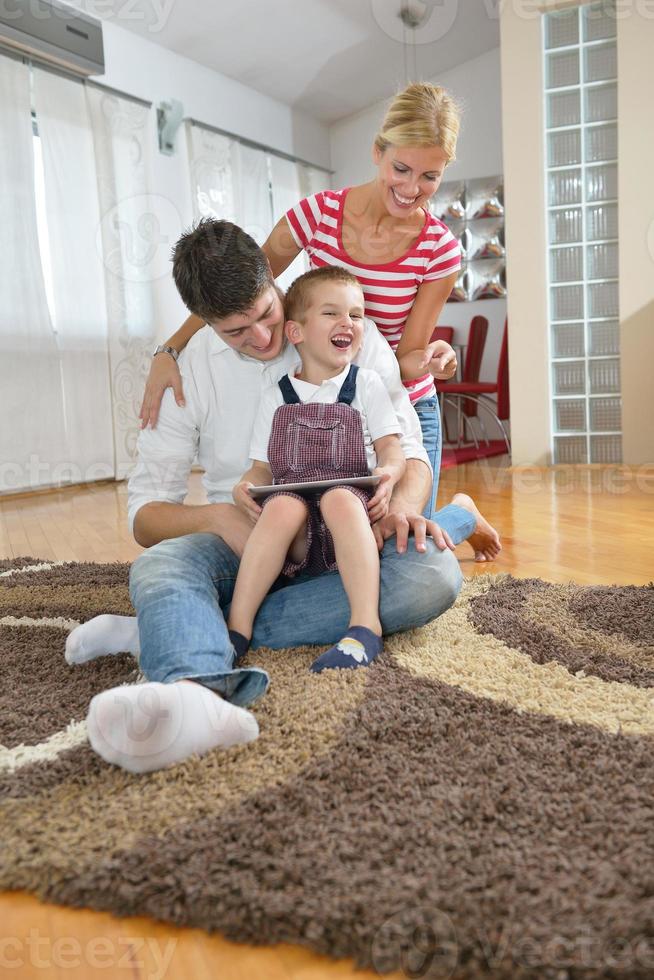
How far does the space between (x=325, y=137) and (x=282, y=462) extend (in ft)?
19.8

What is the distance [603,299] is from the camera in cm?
432

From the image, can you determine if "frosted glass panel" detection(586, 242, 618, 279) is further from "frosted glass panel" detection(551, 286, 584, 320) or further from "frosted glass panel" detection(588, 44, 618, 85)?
"frosted glass panel" detection(588, 44, 618, 85)

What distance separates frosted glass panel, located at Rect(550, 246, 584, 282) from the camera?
4355 mm

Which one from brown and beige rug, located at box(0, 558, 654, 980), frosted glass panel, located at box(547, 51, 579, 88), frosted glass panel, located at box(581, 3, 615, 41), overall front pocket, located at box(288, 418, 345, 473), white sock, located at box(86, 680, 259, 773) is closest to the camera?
brown and beige rug, located at box(0, 558, 654, 980)

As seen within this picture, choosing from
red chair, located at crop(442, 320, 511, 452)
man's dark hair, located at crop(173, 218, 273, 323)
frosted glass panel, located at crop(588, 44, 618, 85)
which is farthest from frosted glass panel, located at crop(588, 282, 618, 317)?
man's dark hair, located at crop(173, 218, 273, 323)

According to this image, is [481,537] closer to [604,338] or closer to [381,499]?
[381,499]

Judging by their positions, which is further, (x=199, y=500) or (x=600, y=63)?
(x=600, y=63)

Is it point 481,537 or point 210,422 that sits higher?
point 210,422

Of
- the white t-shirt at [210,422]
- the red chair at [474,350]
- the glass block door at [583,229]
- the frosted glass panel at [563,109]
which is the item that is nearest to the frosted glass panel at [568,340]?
the glass block door at [583,229]

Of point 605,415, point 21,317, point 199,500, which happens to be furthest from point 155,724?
point 605,415

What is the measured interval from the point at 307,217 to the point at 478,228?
15.9 ft

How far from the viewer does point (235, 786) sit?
2.94 ft

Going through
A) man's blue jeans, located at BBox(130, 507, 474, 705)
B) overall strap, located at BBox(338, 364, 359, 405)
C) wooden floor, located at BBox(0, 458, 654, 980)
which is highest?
overall strap, located at BBox(338, 364, 359, 405)

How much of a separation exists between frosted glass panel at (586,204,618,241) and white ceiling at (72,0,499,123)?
1836mm
